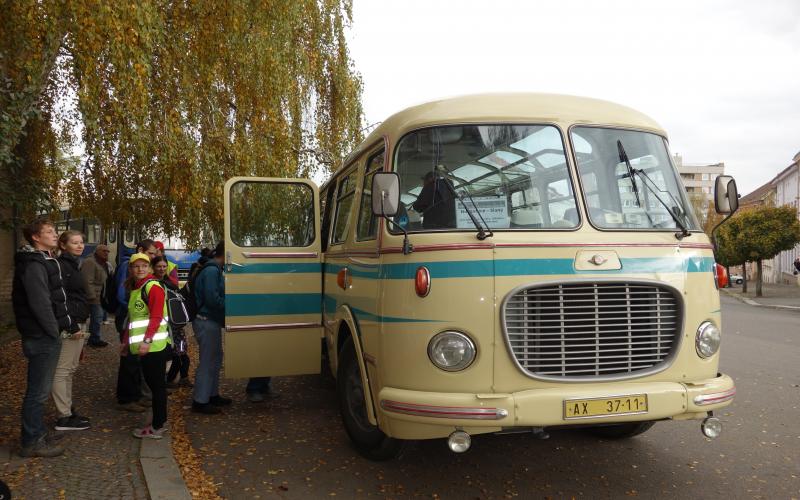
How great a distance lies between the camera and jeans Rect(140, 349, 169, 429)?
5.70 meters

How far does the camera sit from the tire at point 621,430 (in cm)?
569

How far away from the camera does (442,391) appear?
4121 millimetres

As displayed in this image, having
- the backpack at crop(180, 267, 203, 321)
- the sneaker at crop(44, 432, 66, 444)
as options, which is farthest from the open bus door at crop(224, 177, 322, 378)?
the sneaker at crop(44, 432, 66, 444)

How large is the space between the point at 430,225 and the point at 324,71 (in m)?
11.2

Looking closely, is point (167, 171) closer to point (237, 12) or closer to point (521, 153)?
point (237, 12)

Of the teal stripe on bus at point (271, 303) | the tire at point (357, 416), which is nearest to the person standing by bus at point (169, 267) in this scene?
the teal stripe on bus at point (271, 303)

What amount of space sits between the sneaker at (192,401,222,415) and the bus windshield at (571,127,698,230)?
4531mm

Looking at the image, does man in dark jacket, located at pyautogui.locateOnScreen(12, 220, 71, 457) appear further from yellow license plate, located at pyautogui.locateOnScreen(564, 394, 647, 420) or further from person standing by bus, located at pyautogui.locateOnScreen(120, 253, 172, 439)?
yellow license plate, located at pyautogui.locateOnScreen(564, 394, 647, 420)

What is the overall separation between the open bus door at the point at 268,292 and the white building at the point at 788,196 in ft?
189

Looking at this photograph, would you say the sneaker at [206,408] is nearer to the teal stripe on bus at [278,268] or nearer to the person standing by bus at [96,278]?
the teal stripe on bus at [278,268]

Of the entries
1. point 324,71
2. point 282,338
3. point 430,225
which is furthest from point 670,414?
point 324,71

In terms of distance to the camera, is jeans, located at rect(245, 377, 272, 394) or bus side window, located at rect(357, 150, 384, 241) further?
jeans, located at rect(245, 377, 272, 394)

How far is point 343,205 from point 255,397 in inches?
101

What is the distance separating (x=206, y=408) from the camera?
700cm
